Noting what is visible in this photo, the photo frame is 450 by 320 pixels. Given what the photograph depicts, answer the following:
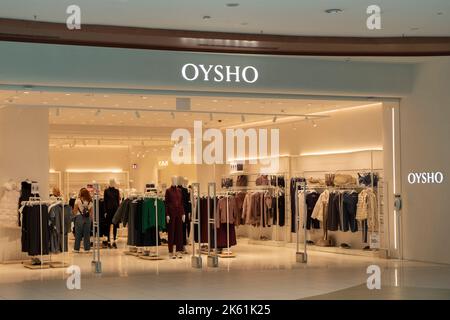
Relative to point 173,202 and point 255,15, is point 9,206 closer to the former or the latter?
point 173,202

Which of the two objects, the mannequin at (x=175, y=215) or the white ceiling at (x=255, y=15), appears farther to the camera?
the mannequin at (x=175, y=215)

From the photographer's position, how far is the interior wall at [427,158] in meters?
12.0

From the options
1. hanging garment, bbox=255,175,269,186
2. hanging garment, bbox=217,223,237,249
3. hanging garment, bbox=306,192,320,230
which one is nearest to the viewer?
hanging garment, bbox=217,223,237,249

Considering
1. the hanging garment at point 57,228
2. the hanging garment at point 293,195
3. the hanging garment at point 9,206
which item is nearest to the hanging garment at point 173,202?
the hanging garment at point 57,228

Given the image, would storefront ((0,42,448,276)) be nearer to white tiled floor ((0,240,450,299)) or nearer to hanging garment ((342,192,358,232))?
hanging garment ((342,192,358,232))

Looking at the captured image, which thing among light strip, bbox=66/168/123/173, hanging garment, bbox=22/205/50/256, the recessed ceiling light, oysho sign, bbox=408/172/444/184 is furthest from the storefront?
the recessed ceiling light

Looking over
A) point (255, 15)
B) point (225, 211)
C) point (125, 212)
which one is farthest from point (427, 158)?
point (125, 212)

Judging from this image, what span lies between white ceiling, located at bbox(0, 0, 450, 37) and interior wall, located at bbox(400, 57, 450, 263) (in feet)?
5.59

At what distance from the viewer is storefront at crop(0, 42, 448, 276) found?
10.7m

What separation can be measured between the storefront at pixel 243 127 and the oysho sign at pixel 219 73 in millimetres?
16

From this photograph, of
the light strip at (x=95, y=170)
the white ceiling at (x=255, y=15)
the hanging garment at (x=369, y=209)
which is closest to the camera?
the white ceiling at (x=255, y=15)

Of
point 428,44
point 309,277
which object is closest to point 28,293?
point 309,277

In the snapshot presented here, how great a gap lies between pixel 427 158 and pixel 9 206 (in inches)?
292

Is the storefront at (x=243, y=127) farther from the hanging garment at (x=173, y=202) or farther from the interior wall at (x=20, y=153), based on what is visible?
the hanging garment at (x=173, y=202)
